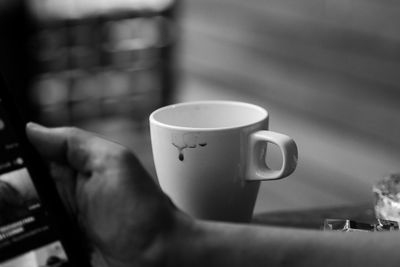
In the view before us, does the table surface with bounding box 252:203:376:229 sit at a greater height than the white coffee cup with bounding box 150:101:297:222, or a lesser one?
lesser

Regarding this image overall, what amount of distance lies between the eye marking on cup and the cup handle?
0.05m

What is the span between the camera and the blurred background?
199 centimetres

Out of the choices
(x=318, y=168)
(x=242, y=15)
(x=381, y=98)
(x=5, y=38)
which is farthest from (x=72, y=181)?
(x=5, y=38)

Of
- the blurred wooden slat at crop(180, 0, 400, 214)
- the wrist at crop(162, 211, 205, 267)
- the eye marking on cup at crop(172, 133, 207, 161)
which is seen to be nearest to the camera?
the wrist at crop(162, 211, 205, 267)

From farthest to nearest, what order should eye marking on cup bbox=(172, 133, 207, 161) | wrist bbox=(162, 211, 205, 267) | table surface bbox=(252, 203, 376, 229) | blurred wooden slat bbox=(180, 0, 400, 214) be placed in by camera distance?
blurred wooden slat bbox=(180, 0, 400, 214), table surface bbox=(252, 203, 376, 229), eye marking on cup bbox=(172, 133, 207, 161), wrist bbox=(162, 211, 205, 267)

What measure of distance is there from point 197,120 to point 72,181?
8.2 inches

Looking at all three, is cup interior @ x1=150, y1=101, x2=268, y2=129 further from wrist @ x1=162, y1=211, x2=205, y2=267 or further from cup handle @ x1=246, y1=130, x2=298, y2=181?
wrist @ x1=162, y1=211, x2=205, y2=267

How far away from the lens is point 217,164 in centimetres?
70

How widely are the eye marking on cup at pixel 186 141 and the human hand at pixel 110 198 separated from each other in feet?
0.38

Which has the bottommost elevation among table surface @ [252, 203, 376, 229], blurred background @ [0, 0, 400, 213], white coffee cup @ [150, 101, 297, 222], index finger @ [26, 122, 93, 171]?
blurred background @ [0, 0, 400, 213]

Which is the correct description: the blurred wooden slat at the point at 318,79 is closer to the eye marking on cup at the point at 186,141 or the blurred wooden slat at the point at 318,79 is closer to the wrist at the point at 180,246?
the eye marking on cup at the point at 186,141

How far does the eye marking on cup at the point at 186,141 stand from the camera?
2.28 ft

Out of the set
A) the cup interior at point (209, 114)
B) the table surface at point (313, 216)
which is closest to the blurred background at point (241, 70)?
the table surface at point (313, 216)

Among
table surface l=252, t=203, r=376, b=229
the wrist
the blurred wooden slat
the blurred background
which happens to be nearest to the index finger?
the wrist
